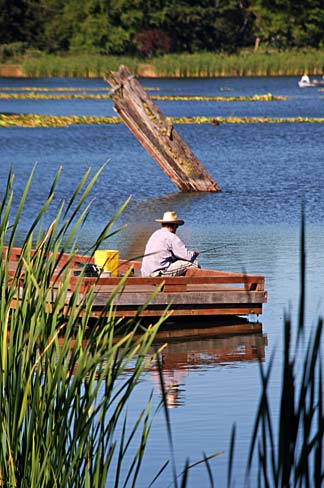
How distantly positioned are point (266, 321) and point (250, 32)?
11048cm

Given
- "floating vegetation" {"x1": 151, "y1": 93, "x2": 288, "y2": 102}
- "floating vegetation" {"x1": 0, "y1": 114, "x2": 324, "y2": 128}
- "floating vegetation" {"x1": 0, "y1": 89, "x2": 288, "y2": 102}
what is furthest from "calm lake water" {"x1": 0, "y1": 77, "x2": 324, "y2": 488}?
"floating vegetation" {"x1": 0, "y1": 89, "x2": 288, "y2": 102}

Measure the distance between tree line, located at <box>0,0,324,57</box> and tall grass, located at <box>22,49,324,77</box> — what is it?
14.8m

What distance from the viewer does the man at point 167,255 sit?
45.9 ft

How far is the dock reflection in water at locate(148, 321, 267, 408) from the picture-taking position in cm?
1167

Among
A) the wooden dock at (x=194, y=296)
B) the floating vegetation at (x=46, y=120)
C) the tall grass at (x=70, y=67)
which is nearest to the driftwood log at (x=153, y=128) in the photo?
the wooden dock at (x=194, y=296)

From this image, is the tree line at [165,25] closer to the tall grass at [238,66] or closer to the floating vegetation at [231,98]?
the tall grass at [238,66]

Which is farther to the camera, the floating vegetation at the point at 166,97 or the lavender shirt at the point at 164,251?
the floating vegetation at the point at 166,97

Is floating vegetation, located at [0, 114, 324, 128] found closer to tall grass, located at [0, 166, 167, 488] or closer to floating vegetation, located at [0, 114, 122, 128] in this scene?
floating vegetation, located at [0, 114, 122, 128]

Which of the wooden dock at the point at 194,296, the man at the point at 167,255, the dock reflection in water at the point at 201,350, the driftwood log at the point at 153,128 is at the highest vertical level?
the driftwood log at the point at 153,128

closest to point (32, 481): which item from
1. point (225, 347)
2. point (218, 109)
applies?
point (225, 347)

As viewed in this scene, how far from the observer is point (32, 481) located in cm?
598

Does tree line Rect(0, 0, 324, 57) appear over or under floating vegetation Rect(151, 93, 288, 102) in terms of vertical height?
over

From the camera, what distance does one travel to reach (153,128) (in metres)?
27.2

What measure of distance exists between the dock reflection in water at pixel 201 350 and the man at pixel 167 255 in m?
0.69
